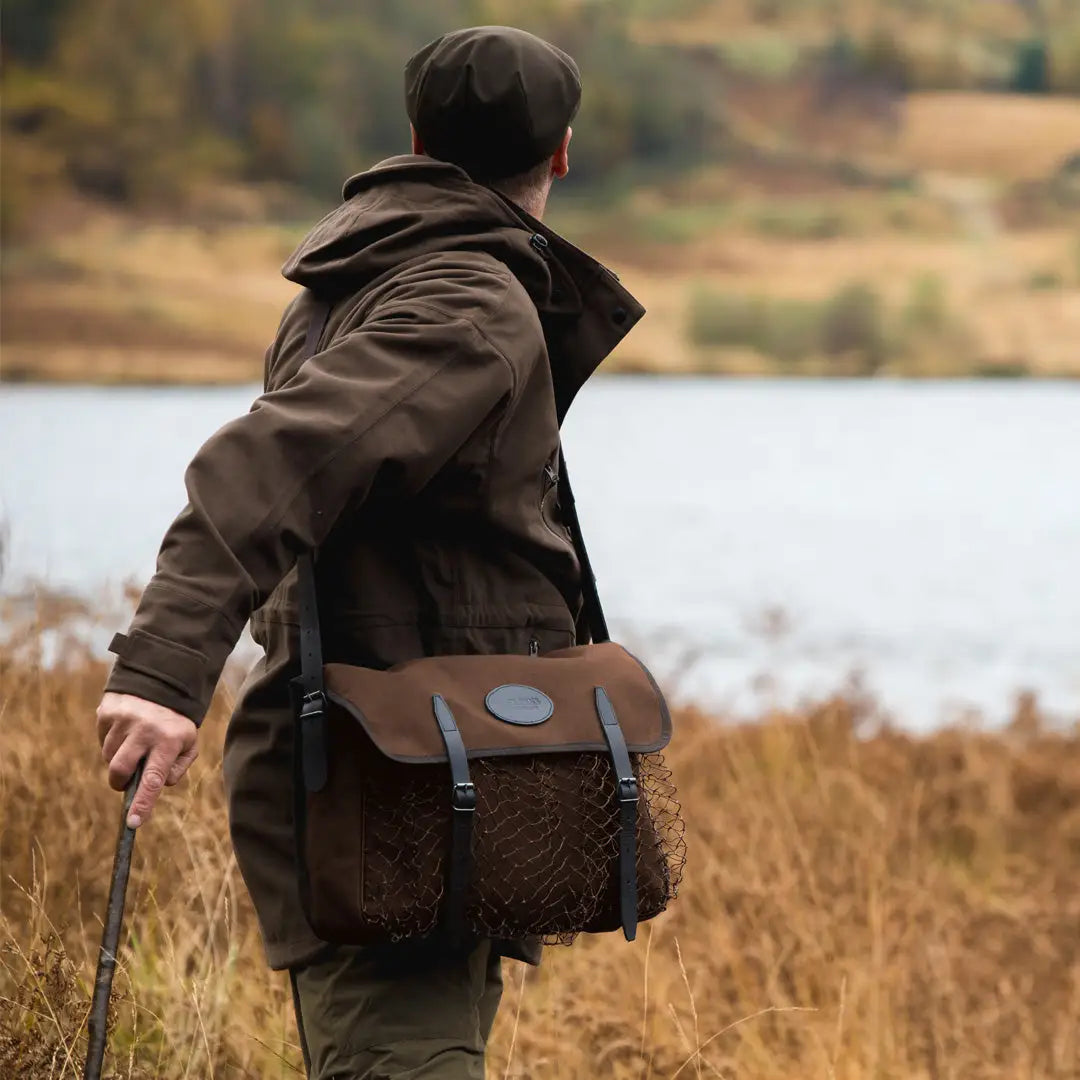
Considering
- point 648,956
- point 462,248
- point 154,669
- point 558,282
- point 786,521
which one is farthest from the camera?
point 786,521

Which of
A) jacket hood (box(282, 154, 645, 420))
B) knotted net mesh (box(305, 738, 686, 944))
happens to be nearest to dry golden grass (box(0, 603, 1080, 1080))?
knotted net mesh (box(305, 738, 686, 944))

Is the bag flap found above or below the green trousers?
above

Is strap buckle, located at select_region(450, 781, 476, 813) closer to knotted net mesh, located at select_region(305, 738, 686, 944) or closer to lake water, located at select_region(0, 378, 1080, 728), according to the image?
knotted net mesh, located at select_region(305, 738, 686, 944)

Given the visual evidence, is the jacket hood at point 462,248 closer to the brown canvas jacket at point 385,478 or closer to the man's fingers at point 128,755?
the brown canvas jacket at point 385,478

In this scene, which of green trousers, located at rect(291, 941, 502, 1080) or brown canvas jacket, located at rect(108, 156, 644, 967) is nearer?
brown canvas jacket, located at rect(108, 156, 644, 967)

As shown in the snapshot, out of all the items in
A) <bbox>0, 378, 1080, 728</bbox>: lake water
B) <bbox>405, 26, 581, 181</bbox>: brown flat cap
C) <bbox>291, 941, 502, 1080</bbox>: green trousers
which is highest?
<bbox>0, 378, 1080, 728</bbox>: lake water

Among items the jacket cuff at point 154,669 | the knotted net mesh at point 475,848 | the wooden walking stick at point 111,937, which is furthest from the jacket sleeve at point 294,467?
the knotted net mesh at point 475,848

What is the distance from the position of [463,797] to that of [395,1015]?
1.02 ft

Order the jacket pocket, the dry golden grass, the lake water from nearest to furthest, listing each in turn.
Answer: the jacket pocket < the dry golden grass < the lake water

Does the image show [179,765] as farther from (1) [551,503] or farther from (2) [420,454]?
(1) [551,503]

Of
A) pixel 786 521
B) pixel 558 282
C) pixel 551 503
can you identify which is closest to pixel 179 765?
pixel 551 503

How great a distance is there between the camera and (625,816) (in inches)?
69.3

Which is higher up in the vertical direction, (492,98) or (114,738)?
(492,98)

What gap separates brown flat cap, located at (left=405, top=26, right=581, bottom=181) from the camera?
6.09ft
